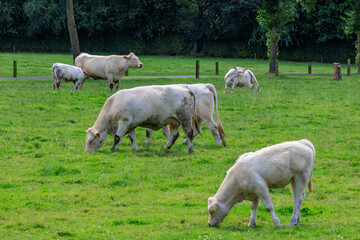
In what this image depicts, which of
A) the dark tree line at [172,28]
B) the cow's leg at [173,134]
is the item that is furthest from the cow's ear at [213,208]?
the dark tree line at [172,28]

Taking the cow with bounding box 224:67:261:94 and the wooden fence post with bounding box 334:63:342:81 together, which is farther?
the wooden fence post with bounding box 334:63:342:81

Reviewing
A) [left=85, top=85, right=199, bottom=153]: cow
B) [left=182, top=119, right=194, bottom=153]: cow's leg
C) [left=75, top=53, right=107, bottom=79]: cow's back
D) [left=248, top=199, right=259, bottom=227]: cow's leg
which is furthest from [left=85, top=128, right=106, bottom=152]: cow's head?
[left=75, top=53, right=107, bottom=79]: cow's back

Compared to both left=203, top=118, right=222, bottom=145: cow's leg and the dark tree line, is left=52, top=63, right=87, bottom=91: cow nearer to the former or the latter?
left=203, top=118, right=222, bottom=145: cow's leg

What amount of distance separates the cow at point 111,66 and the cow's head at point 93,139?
12.7m

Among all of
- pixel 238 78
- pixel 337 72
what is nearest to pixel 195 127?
pixel 238 78

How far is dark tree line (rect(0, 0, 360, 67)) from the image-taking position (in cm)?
6272

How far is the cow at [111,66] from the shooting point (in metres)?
27.5

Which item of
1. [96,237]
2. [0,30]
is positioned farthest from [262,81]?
[0,30]

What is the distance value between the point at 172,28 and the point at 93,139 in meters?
57.1

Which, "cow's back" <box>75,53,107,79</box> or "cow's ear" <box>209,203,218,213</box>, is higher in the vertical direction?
"cow's back" <box>75,53,107,79</box>

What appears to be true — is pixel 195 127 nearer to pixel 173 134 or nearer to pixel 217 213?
pixel 173 134

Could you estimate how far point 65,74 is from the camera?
85.5 ft

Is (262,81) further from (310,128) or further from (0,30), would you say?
(0,30)

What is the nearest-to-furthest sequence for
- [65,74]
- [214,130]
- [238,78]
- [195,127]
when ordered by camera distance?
1. [195,127]
2. [214,130]
3. [65,74]
4. [238,78]
